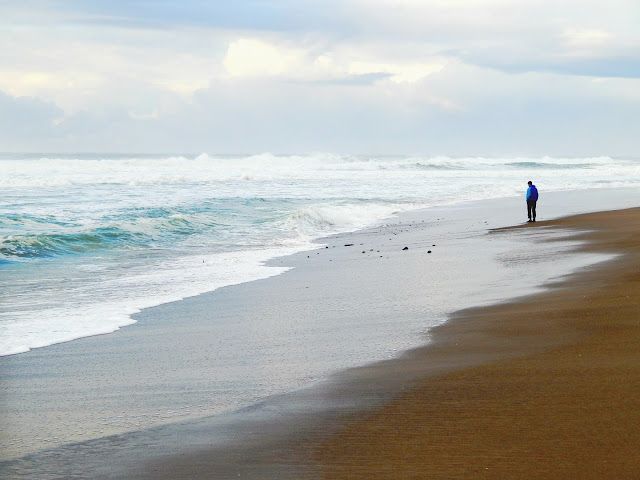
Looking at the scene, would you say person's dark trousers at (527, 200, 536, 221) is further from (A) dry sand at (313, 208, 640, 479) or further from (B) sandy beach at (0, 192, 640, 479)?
(A) dry sand at (313, 208, 640, 479)

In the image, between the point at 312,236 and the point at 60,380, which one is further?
the point at 312,236

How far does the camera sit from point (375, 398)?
4.89 metres

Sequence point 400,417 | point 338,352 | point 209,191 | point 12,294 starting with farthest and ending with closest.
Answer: point 209,191
point 12,294
point 338,352
point 400,417

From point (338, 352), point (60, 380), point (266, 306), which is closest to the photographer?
point (60, 380)

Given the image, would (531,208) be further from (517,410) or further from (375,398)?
(517,410)

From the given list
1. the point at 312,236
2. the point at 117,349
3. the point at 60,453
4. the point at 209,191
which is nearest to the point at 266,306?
the point at 117,349

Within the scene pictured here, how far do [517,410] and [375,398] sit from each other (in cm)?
96

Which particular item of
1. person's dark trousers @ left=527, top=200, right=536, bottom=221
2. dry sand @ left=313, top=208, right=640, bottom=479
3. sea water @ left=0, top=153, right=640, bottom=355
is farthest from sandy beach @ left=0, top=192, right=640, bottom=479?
person's dark trousers @ left=527, top=200, right=536, bottom=221

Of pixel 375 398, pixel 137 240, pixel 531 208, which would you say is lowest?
pixel 375 398

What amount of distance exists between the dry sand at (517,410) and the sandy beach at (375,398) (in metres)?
0.01

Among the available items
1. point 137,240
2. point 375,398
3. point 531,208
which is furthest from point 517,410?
point 531,208

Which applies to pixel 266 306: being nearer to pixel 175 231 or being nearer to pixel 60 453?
pixel 60 453

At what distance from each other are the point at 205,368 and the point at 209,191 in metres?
32.0

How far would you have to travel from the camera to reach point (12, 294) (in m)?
10.6
